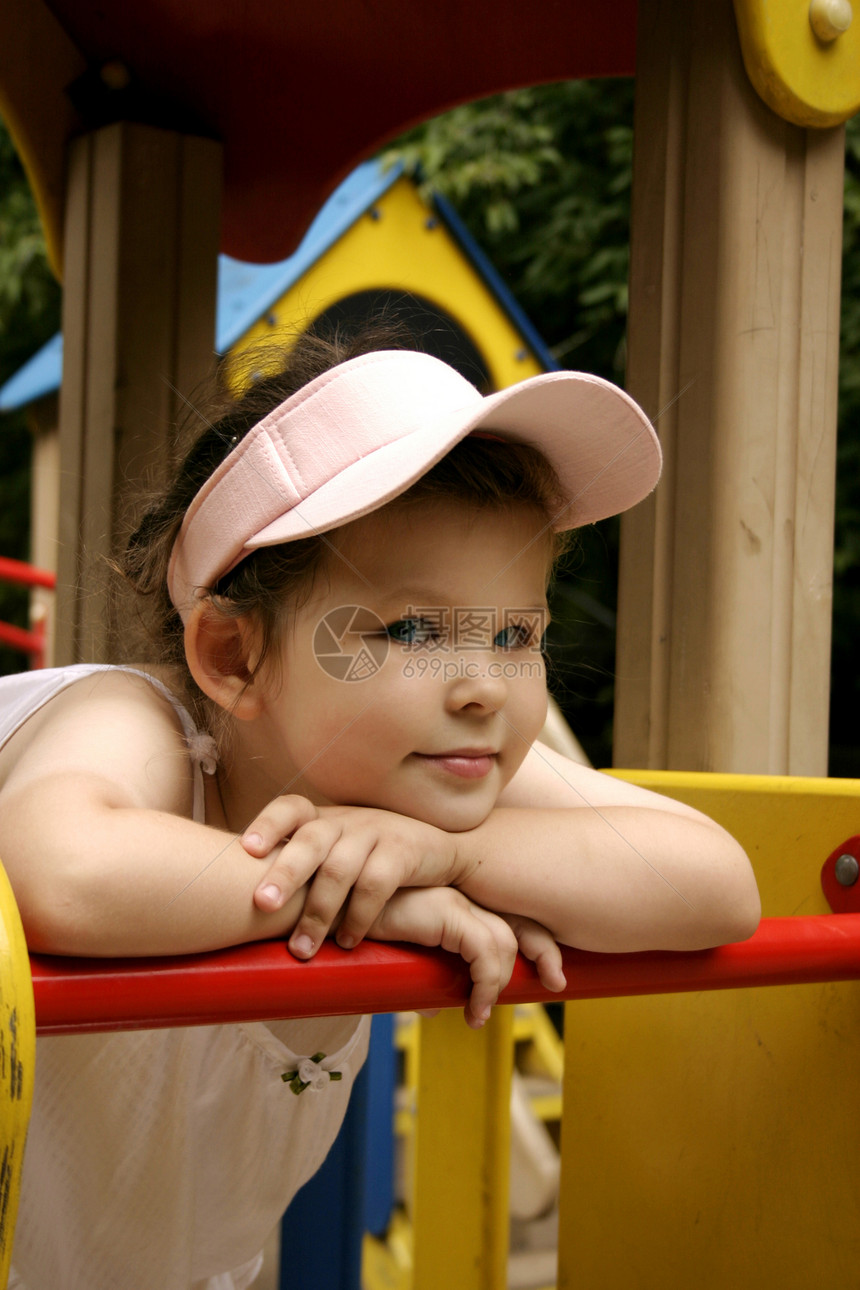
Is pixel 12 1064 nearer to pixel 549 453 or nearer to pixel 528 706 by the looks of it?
pixel 528 706

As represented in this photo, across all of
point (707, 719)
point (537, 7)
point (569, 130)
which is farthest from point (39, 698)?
point (569, 130)

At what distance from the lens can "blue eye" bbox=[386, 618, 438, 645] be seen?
85 centimetres

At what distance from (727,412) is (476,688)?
0.55 meters

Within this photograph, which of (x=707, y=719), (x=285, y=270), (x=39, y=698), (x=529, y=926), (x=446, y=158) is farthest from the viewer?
(x=446, y=158)

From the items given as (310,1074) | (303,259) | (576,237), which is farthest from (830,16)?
(576,237)

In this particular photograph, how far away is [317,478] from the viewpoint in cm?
88

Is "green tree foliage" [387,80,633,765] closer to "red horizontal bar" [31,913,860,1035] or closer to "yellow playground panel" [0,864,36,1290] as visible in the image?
"red horizontal bar" [31,913,860,1035]

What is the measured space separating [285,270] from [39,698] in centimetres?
311

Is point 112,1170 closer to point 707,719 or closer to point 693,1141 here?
point 693,1141

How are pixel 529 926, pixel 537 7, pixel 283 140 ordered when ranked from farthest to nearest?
1. pixel 283 140
2. pixel 537 7
3. pixel 529 926

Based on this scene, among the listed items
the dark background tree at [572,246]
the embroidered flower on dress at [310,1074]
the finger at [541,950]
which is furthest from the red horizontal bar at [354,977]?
the dark background tree at [572,246]

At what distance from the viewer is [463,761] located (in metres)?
0.88

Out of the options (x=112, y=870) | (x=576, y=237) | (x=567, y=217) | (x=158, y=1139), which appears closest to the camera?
(x=112, y=870)

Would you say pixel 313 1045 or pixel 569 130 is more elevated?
pixel 569 130
